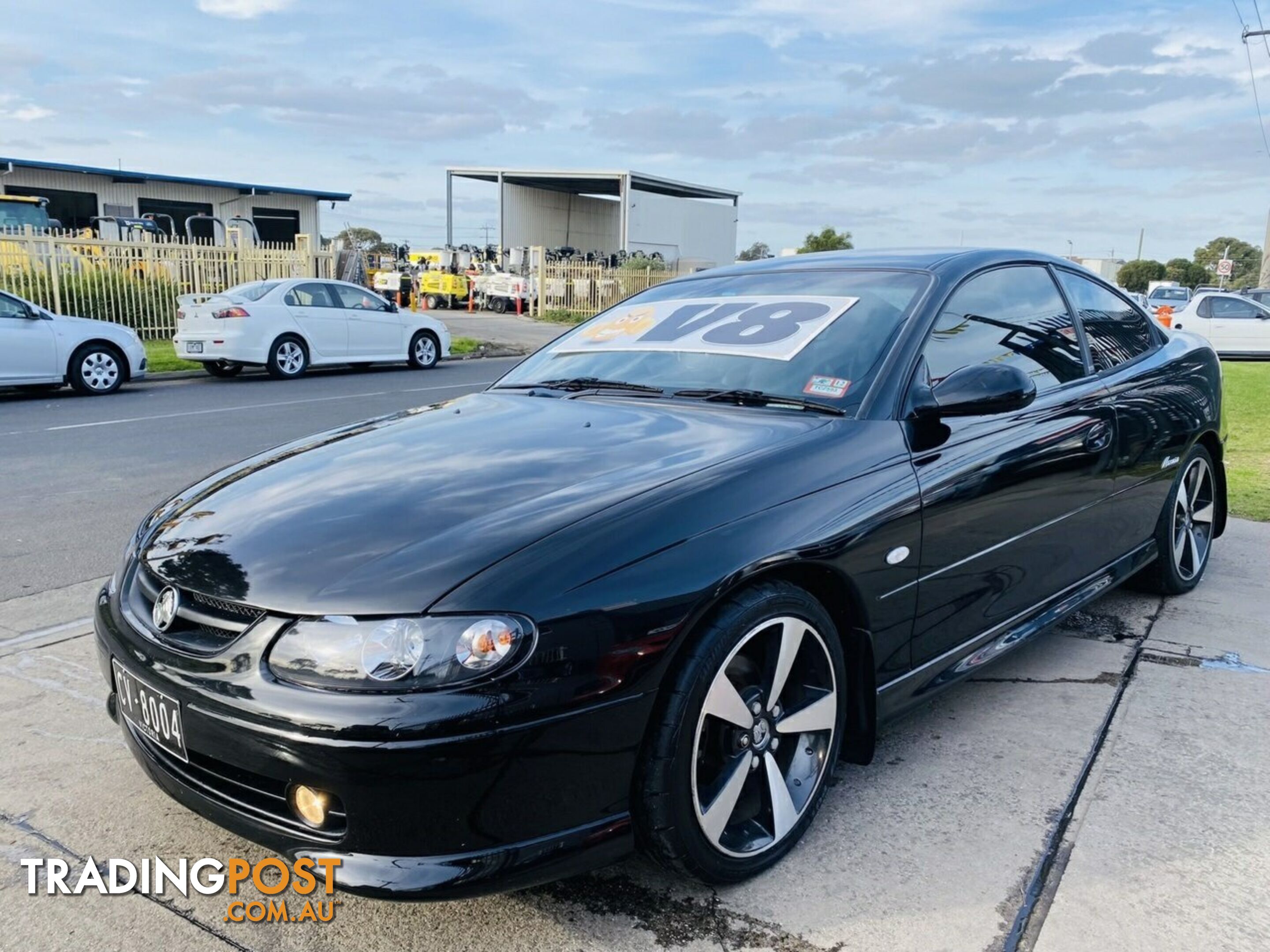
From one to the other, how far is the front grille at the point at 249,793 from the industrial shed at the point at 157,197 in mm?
32876

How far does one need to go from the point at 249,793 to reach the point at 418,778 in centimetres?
47

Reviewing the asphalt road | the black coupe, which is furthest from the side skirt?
the asphalt road

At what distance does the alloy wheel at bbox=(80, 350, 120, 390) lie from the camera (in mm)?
12758

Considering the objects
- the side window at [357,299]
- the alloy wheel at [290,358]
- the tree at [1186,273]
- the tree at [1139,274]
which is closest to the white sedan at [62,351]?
the alloy wheel at [290,358]

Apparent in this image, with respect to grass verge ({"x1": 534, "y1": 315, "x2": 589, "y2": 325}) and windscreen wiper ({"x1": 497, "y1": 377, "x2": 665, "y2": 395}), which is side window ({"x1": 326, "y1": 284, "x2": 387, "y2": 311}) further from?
windscreen wiper ({"x1": 497, "y1": 377, "x2": 665, "y2": 395})

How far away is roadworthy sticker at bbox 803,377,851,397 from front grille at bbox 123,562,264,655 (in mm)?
1666

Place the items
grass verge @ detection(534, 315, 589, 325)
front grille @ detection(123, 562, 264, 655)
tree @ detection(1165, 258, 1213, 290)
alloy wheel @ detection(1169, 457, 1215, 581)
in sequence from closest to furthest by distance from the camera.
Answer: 1. front grille @ detection(123, 562, 264, 655)
2. alloy wheel @ detection(1169, 457, 1215, 581)
3. grass verge @ detection(534, 315, 589, 325)
4. tree @ detection(1165, 258, 1213, 290)

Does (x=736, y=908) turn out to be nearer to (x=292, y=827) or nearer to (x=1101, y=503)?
(x=292, y=827)

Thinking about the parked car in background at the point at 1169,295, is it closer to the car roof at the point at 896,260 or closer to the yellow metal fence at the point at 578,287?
the yellow metal fence at the point at 578,287

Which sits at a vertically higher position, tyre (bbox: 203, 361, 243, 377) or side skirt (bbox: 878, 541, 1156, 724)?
side skirt (bbox: 878, 541, 1156, 724)

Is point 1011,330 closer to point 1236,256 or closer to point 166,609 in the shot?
point 166,609

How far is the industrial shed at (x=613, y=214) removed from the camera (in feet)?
160

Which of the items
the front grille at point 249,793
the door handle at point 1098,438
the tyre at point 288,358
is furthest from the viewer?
the tyre at point 288,358

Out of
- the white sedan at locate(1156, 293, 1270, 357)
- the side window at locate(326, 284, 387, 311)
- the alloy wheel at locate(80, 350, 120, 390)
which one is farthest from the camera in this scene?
the white sedan at locate(1156, 293, 1270, 357)
